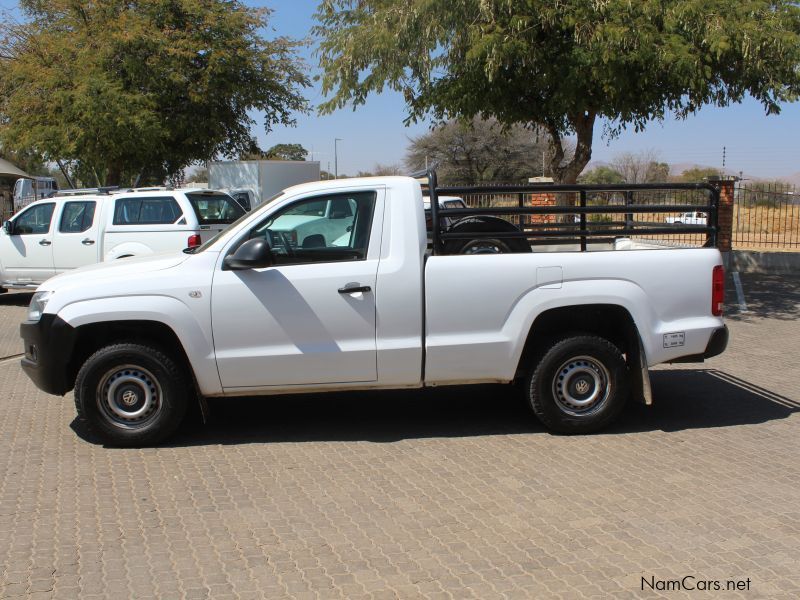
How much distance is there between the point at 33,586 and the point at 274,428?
279cm

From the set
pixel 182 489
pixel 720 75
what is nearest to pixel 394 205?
pixel 182 489

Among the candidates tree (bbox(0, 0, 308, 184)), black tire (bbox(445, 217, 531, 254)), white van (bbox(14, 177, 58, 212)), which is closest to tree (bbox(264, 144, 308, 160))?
white van (bbox(14, 177, 58, 212))

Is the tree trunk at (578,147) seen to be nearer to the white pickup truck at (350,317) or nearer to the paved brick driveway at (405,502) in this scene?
the paved brick driveway at (405,502)

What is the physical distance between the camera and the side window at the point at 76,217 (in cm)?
1337

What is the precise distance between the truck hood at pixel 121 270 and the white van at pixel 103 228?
6.18 m

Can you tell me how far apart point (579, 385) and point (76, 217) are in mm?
9982

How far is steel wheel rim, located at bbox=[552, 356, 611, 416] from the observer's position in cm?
635

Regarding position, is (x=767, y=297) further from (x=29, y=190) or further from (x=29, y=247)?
(x=29, y=190)

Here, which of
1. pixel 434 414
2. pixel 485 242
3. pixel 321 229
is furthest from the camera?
pixel 485 242

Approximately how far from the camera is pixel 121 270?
20.2 feet

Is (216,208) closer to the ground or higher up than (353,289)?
higher up

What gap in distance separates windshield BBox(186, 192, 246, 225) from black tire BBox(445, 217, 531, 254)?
622cm

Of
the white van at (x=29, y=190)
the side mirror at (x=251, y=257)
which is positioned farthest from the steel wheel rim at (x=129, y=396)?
the white van at (x=29, y=190)
